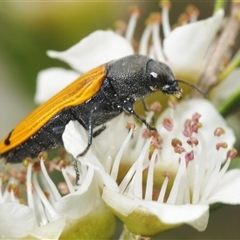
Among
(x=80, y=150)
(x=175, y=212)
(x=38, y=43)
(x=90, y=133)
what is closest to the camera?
(x=175, y=212)

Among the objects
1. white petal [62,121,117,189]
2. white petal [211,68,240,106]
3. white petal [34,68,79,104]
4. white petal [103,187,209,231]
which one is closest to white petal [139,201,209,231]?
white petal [103,187,209,231]

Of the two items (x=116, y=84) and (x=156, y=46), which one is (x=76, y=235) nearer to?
(x=116, y=84)

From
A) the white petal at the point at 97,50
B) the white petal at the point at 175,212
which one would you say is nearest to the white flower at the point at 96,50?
the white petal at the point at 97,50

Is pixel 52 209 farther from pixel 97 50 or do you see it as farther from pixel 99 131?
pixel 97 50

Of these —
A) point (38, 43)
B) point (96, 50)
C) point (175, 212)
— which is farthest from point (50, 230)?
point (38, 43)

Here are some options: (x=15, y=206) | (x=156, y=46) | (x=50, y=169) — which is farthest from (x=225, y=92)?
(x=15, y=206)

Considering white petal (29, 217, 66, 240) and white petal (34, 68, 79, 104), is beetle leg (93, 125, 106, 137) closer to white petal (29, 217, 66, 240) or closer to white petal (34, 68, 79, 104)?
white petal (29, 217, 66, 240)
